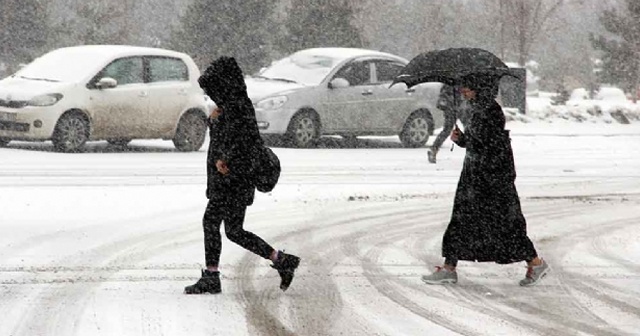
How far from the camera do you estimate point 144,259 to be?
9.47 m

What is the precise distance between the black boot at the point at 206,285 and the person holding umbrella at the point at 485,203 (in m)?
1.56

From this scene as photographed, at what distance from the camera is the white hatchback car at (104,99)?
18.0 meters

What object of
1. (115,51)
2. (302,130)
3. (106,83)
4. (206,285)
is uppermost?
(115,51)

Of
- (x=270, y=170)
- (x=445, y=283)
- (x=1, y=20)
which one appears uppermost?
(x=1, y=20)

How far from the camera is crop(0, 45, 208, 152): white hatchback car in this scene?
59.2ft

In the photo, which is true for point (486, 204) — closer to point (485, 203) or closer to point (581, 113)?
point (485, 203)

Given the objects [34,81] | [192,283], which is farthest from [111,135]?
[192,283]

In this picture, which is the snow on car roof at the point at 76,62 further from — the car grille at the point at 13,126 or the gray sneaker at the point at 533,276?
the gray sneaker at the point at 533,276

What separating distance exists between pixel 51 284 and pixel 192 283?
36.3 inches

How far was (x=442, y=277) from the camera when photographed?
341 inches

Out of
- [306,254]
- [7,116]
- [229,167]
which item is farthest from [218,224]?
[7,116]

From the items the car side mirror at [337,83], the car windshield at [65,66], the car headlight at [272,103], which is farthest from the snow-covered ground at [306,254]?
the car side mirror at [337,83]

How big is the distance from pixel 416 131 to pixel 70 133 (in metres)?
7.00

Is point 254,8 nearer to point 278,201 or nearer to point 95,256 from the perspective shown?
point 278,201
